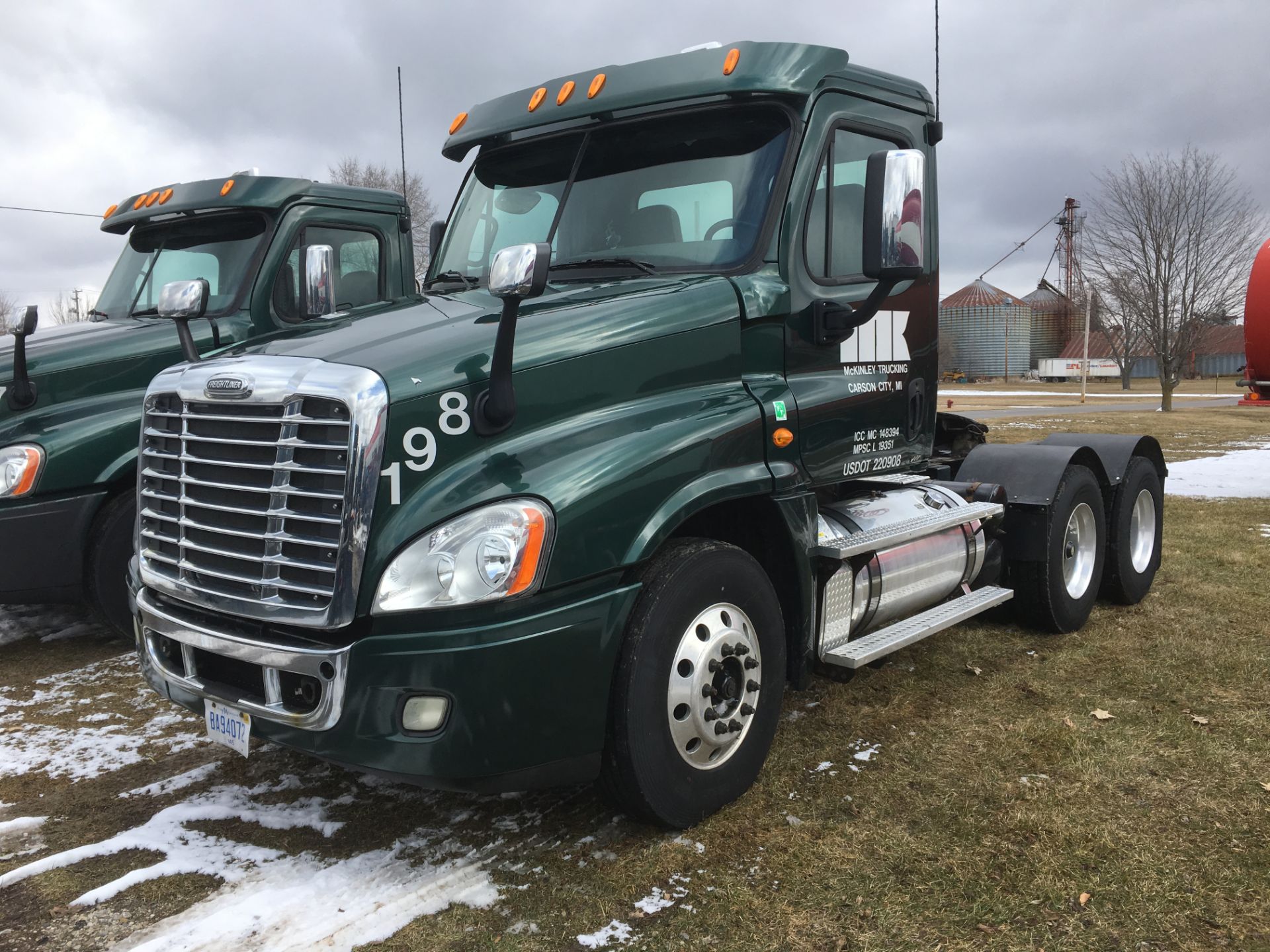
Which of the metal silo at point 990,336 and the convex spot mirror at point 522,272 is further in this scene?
the metal silo at point 990,336

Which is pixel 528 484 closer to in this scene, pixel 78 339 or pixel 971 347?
pixel 78 339

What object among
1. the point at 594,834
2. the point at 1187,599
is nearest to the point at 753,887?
the point at 594,834

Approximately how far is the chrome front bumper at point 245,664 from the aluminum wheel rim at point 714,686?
1087 mm

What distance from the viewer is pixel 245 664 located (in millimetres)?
3281

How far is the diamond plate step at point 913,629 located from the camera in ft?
13.7

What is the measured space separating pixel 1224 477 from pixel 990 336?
75.8 meters

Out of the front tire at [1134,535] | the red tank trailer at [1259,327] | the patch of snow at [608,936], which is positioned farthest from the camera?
the red tank trailer at [1259,327]

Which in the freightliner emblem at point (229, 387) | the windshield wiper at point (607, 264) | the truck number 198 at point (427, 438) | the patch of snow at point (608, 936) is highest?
the windshield wiper at point (607, 264)

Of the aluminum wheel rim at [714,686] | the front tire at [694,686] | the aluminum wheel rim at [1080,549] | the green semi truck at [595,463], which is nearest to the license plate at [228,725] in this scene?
the green semi truck at [595,463]

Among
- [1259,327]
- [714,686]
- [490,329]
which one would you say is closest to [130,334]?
[490,329]

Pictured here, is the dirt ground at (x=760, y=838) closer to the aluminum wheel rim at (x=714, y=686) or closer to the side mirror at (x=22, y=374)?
the aluminum wheel rim at (x=714, y=686)

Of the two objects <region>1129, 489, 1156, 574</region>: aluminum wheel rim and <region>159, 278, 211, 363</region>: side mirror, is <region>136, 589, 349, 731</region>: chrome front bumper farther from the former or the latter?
<region>1129, 489, 1156, 574</region>: aluminum wheel rim

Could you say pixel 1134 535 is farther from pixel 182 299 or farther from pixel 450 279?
pixel 182 299

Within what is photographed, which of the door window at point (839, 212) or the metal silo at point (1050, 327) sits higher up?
the metal silo at point (1050, 327)
